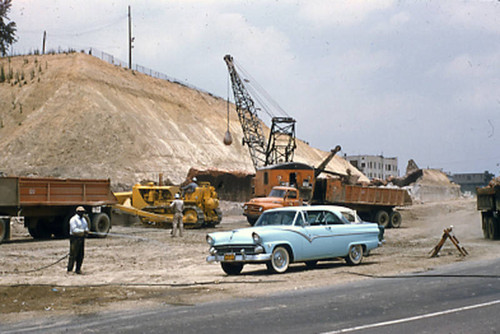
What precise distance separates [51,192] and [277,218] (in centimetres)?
1302

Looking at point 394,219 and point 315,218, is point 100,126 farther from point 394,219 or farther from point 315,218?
point 315,218

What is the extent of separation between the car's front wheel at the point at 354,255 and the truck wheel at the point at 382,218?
19330 millimetres

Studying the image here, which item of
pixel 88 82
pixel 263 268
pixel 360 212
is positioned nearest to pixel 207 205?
pixel 360 212

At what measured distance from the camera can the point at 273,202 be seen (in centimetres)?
3019

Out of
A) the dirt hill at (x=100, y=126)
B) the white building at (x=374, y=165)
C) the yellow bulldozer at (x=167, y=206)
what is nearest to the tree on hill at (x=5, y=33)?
the dirt hill at (x=100, y=126)

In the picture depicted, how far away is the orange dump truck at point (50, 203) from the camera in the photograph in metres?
23.2

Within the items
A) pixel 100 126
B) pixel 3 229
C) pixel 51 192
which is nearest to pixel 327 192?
pixel 51 192

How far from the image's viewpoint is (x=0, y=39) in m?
75.6

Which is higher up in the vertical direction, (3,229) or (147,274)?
(3,229)

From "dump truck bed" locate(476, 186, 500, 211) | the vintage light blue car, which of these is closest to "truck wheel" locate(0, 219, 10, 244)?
the vintage light blue car

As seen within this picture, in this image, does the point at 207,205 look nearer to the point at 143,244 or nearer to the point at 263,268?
the point at 143,244

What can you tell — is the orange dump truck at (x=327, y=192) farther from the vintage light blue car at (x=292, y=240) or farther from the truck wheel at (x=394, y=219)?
the vintage light blue car at (x=292, y=240)

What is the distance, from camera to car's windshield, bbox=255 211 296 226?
581 inches

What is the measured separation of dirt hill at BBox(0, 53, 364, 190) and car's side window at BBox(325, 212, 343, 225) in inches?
1659
